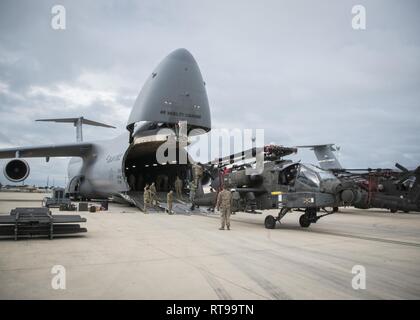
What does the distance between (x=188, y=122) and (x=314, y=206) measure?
23.4 ft

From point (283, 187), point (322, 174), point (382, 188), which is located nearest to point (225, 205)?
point (283, 187)

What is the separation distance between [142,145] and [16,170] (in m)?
8.48

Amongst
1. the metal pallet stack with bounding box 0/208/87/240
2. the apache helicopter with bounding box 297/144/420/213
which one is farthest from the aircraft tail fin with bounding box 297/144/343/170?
the metal pallet stack with bounding box 0/208/87/240

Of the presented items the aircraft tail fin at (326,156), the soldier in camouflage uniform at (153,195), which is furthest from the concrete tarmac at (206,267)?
the aircraft tail fin at (326,156)

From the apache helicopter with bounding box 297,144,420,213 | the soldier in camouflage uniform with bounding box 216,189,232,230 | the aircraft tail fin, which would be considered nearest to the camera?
the soldier in camouflage uniform with bounding box 216,189,232,230

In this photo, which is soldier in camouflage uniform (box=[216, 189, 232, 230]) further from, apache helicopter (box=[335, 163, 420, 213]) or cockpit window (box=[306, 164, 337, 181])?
apache helicopter (box=[335, 163, 420, 213])

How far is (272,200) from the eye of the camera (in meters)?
10.8

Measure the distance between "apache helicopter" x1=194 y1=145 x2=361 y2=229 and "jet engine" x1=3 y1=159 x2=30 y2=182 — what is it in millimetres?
14360

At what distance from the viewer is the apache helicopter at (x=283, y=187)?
380 inches

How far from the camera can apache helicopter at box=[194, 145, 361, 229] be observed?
9664 millimetres
